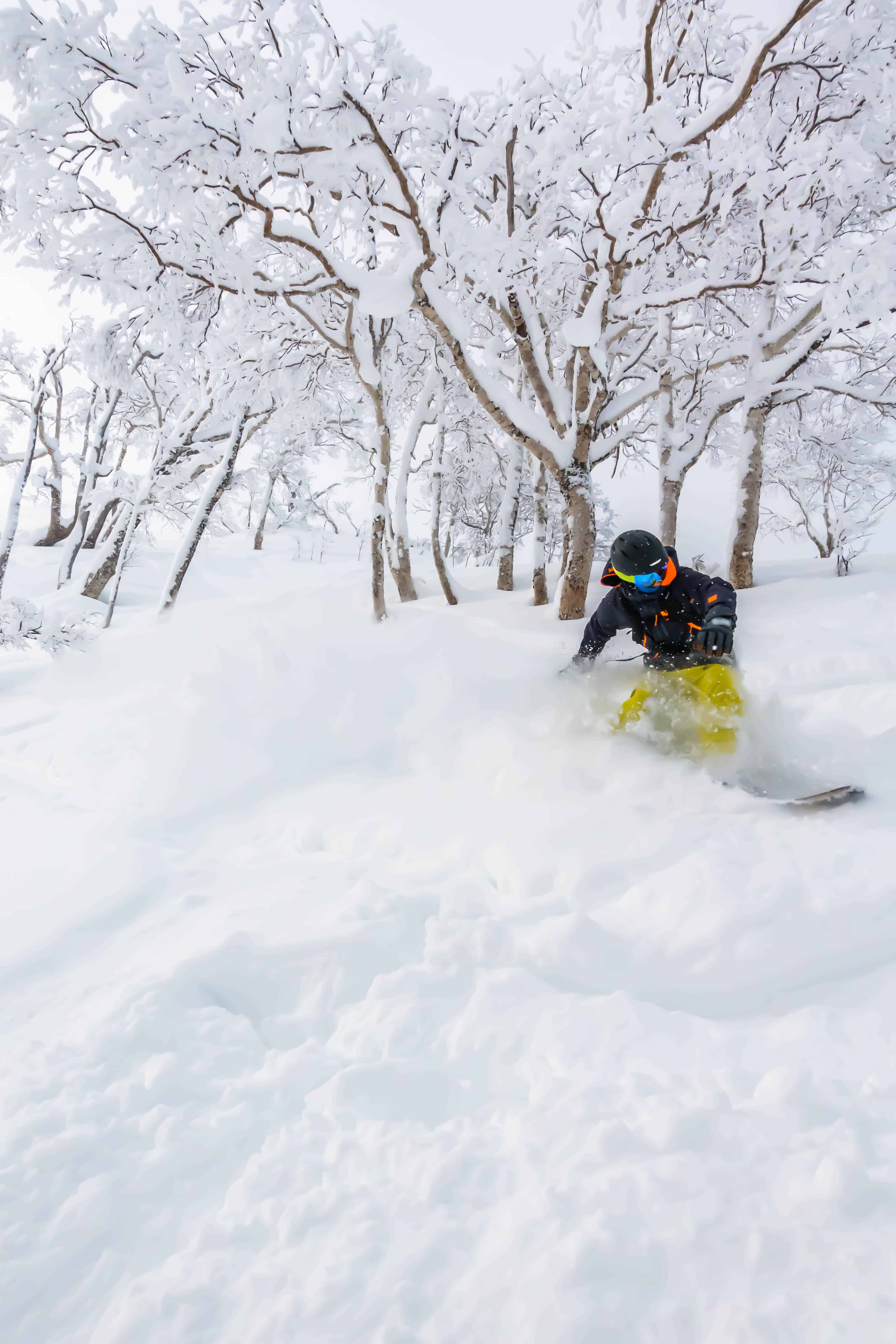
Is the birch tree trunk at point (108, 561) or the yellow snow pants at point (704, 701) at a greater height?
the birch tree trunk at point (108, 561)

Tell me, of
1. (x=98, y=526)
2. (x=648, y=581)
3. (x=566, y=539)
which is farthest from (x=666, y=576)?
(x=98, y=526)

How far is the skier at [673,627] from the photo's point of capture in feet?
12.0

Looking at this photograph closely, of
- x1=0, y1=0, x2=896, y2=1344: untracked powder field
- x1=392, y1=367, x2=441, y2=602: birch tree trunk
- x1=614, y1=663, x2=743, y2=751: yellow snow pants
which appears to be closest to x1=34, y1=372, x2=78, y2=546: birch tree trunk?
x1=0, y1=0, x2=896, y2=1344: untracked powder field

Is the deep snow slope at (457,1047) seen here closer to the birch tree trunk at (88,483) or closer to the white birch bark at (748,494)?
the white birch bark at (748,494)

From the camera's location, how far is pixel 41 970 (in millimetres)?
2303

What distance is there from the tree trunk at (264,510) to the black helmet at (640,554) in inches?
694

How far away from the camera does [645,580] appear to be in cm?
387

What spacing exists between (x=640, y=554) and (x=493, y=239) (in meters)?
3.31

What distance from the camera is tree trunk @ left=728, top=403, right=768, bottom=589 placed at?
7730 millimetres

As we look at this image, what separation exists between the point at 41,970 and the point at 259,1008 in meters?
Answer: 0.92

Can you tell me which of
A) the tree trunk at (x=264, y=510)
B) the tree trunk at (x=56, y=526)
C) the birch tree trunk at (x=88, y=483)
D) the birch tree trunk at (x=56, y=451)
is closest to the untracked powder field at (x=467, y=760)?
the birch tree trunk at (x=88, y=483)

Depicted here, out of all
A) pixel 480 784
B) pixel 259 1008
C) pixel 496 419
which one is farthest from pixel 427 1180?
pixel 496 419

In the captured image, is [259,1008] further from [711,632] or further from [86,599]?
[86,599]

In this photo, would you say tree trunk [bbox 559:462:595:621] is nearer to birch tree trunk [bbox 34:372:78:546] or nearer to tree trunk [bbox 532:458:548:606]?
tree trunk [bbox 532:458:548:606]
